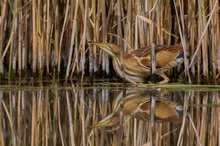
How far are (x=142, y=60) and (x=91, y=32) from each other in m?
1.05

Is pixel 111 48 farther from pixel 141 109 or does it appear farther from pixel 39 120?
pixel 39 120

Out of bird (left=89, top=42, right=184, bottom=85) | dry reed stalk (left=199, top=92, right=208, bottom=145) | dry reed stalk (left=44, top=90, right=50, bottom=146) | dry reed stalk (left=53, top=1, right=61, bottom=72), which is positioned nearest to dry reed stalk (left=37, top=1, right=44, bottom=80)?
dry reed stalk (left=53, top=1, right=61, bottom=72)

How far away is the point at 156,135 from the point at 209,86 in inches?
103

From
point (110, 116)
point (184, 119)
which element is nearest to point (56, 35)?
point (110, 116)

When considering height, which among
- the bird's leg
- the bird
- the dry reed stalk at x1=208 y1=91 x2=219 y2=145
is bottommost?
the dry reed stalk at x1=208 y1=91 x2=219 y2=145

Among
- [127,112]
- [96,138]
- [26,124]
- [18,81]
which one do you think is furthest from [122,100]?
[18,81]

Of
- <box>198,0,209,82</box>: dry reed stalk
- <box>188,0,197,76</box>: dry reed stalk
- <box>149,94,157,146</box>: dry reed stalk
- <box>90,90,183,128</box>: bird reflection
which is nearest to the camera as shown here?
<box>149,94,157,146</box>: dry reed stalk

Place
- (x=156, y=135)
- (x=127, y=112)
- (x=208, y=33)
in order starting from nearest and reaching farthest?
(x=156, y=135) < (x=127, y=112) < (x=208, y=33)

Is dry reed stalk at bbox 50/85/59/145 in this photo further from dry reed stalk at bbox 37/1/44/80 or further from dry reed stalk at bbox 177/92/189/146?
dry reed stalk at bbox 37/1/44/80

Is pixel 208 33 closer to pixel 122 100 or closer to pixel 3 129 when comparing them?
pixel 122 100

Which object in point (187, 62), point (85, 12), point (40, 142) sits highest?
point (85, 12)

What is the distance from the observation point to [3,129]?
16.3ft

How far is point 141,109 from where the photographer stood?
5.49m

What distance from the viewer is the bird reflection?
5.00 m
